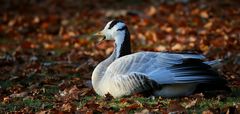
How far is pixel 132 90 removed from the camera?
8164 mm

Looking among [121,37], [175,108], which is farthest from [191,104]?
A: [121,37]

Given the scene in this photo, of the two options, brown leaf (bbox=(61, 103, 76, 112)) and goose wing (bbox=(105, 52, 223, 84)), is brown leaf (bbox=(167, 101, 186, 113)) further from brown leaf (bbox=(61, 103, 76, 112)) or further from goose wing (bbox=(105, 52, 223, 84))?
brown leaf (bbox=(61, 103, 76, 112))

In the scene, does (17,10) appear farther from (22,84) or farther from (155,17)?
(22,84)

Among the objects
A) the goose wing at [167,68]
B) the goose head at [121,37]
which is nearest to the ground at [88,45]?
the goose wing at [167,68]

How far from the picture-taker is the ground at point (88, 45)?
805cm

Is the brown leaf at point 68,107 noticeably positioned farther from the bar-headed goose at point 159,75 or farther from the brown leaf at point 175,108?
the brown leaf at point 175,108

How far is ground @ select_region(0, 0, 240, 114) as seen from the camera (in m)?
8.05

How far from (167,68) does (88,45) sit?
25.9ft

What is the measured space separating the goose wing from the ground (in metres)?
0.29

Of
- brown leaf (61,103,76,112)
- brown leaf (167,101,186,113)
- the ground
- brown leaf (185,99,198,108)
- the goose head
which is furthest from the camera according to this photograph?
the goose head

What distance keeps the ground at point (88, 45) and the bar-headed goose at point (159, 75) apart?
0.46ft

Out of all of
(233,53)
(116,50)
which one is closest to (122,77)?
(116,50)

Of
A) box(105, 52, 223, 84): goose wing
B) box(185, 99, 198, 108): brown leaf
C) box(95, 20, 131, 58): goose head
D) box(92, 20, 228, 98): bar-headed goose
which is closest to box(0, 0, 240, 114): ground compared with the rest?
box(185, 99, 198, 108): brown leaf

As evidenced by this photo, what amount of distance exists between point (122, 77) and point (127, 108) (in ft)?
2.20
